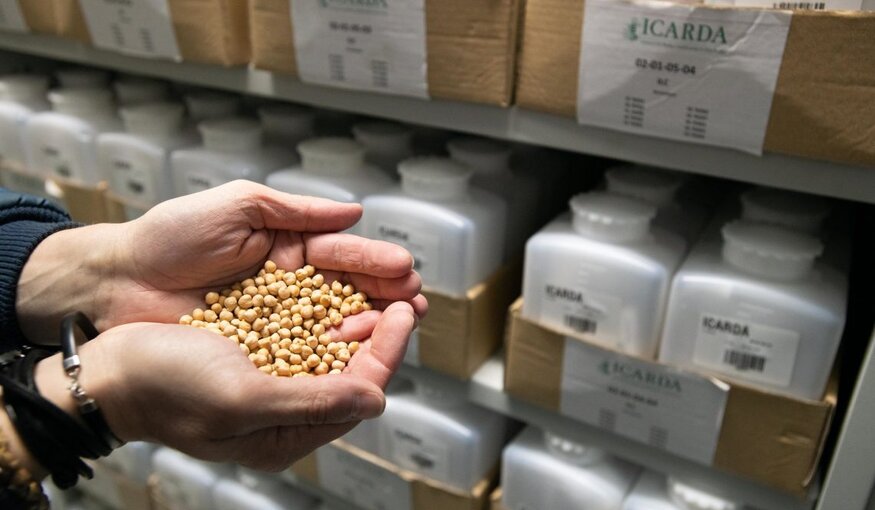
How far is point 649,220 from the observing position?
861 mm

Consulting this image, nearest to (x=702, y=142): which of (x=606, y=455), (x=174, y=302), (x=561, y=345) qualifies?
(x=561, y=345)

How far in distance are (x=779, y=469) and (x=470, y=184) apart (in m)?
0.58

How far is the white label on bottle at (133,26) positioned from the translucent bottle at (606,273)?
2.29 ft

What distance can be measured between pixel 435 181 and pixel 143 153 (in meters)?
0.61

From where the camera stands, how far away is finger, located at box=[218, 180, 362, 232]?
783 mm

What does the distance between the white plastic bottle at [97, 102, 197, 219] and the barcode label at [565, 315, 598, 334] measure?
784 millimetres

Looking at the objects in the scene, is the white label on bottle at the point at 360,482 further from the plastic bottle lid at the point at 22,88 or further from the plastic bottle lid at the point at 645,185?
the plastic bottle lid at the point at 22,88

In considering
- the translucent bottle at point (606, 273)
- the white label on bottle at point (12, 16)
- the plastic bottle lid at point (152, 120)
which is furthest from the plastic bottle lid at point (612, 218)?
the white label on bottle at point (12, 16)

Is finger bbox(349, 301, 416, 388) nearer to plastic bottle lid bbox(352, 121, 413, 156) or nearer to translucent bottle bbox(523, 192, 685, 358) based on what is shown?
translucent bottle bbox(523, 192, 685, 358)

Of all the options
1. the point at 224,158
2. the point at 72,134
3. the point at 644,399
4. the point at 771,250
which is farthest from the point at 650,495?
the point at 72,134

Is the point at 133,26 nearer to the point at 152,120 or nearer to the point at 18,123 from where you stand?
the point at 152,120

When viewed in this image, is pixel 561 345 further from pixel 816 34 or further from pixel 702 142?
pixel 816 34

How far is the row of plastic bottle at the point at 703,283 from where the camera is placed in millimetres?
740

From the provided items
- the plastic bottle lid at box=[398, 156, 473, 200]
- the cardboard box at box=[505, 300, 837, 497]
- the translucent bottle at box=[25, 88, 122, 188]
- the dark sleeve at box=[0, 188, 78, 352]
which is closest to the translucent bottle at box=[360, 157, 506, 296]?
the plastic bottle lid at box=[398, 156, 473, 200]
